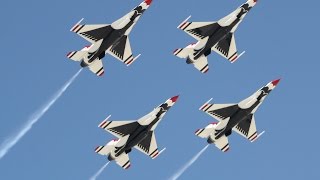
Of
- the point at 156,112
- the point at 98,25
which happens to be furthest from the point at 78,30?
the point at 156,112

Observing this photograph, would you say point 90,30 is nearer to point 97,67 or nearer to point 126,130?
point 97,67

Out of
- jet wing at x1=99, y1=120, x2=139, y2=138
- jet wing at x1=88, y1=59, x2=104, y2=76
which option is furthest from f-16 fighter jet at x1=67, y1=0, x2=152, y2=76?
jet wing at x1=99, y1=120, x2=139, y2=138

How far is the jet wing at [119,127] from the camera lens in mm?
198250

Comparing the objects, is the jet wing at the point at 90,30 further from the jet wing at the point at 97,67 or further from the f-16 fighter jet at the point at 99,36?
the jet wing at the point at 97,67

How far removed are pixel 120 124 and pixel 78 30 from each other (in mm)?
14337

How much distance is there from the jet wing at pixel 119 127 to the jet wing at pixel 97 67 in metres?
7.07

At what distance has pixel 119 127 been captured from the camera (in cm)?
19838

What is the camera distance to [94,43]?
198 m

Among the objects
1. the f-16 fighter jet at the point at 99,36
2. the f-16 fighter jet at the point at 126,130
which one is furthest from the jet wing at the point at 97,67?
the f-16 fighter jet at the point at 126,130

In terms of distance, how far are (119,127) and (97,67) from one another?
9002 millimetres

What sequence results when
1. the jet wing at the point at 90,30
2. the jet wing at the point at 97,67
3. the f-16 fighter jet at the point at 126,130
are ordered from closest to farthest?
the jet wing at the point at 90,30
the f-16 fighter jet at the point at 126,130
the jet wing at the point at 97,67

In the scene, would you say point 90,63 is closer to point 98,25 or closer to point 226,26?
point 98,25

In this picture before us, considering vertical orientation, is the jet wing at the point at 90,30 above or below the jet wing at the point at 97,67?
above

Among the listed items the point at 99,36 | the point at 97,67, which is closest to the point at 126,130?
the point at 97,67
